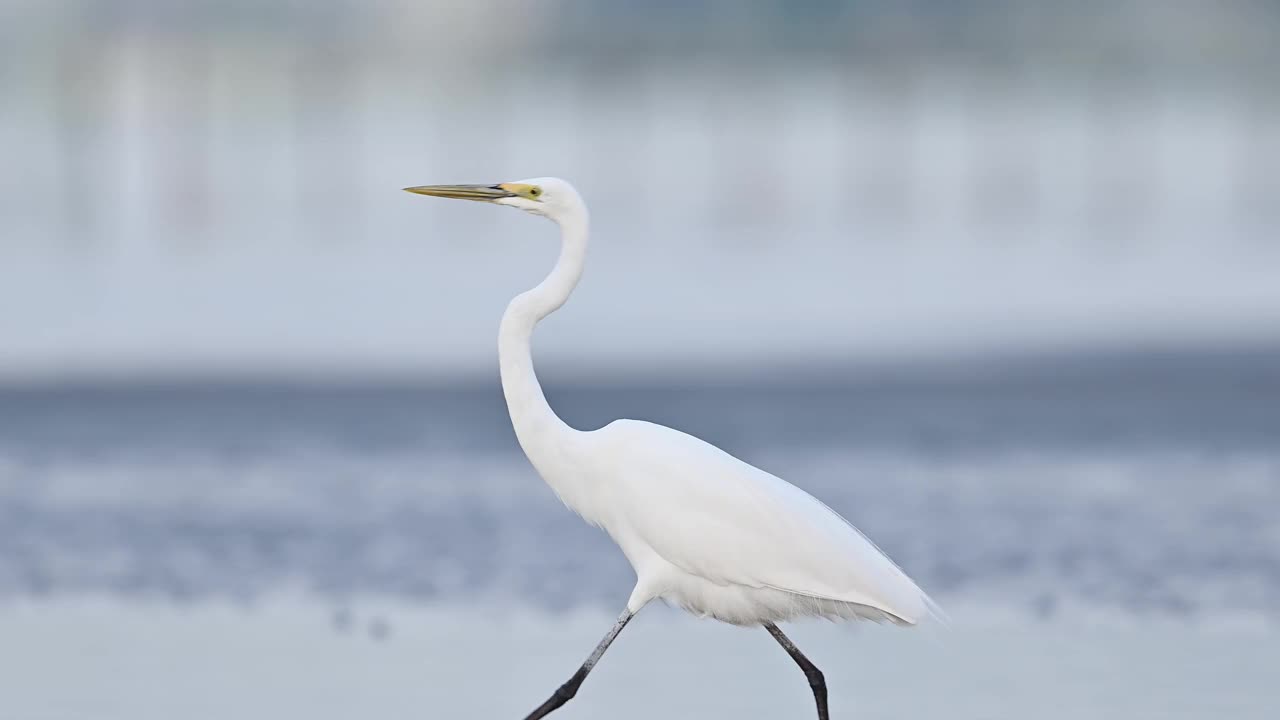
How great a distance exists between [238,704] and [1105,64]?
1942cm

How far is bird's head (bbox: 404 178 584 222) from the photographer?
4.09m

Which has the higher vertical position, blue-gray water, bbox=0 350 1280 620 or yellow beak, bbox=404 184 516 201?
yellow beak, bbox=404 184 516 201

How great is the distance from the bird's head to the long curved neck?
3 cm

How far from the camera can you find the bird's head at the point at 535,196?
4.09 metres

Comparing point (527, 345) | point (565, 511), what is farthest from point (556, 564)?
point (527, 345)

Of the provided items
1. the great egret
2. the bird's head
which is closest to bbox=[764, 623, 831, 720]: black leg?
the great egret

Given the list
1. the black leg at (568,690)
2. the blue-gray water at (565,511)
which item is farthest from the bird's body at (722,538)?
the blue-gray water at (565,511)

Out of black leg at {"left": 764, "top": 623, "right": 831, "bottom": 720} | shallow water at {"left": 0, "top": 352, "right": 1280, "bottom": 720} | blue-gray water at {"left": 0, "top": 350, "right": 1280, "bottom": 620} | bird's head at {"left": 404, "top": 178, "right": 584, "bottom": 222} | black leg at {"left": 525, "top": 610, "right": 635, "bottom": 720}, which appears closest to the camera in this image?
black leg at {"left": 525, "top": 610, "right": 635, "bottom": 720}

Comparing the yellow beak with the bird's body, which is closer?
the bird's body

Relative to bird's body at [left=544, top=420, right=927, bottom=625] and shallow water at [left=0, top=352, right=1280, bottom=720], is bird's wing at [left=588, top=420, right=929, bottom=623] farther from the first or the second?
shallow water at [left=0, top=352, right=1280, bottom=720]

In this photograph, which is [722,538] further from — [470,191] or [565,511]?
[565,511]

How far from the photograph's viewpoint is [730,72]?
20.9 metres

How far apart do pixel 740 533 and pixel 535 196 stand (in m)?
0.84

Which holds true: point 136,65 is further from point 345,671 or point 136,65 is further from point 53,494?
point 345,671
